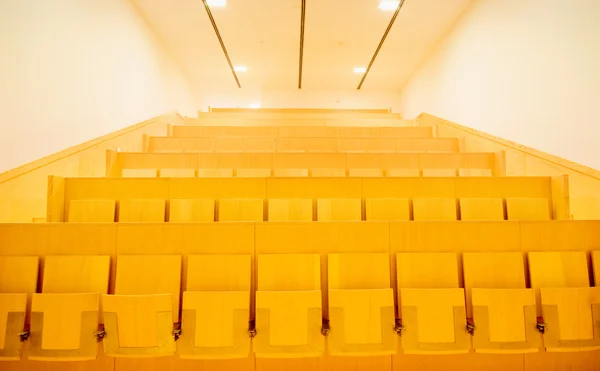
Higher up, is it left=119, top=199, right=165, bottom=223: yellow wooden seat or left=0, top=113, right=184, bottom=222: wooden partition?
left=0, top=113, right=184, bottom=222: wooden partition

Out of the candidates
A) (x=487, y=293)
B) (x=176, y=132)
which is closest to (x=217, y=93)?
(x=176, y=132)

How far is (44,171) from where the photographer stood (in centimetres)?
69

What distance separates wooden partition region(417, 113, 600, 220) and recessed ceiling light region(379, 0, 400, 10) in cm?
36

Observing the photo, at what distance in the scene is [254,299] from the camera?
18.9 inches

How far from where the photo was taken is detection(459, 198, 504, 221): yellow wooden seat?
60cm

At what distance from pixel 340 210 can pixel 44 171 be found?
508mm

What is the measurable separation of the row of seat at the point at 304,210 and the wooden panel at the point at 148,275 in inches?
4.8

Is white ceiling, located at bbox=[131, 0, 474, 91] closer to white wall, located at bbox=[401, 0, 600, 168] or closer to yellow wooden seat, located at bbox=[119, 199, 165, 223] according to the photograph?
white wall, located at bbox=[401, 0, 600, 168]

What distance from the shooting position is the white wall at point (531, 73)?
2.22ft

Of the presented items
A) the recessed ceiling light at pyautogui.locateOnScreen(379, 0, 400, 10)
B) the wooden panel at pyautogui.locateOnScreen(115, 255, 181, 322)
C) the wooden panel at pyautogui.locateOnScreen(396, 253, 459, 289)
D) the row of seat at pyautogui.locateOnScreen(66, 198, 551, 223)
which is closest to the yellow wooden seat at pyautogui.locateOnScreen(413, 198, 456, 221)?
the row of seat at pyautogui.locateOnScreen(66, 198, 551, 223)

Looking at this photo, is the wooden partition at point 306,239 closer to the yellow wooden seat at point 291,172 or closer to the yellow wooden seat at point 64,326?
the yellow wooden seat at point 64,326

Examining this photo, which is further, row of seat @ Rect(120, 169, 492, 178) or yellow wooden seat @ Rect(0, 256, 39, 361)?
row of seat @ Rect(120, 169, 492, 178)

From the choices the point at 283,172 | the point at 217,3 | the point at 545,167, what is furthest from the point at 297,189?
the point at 217,3

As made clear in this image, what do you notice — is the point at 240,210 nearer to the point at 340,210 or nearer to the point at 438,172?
the point at 340,210
